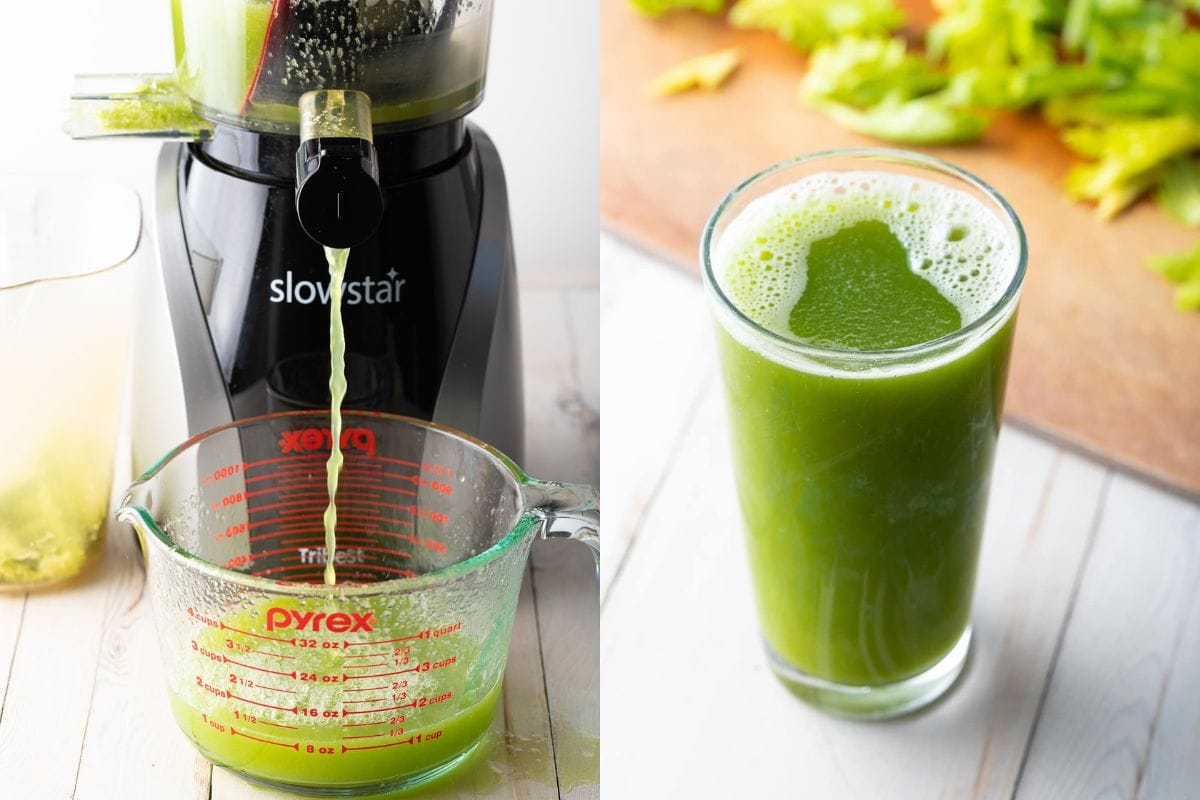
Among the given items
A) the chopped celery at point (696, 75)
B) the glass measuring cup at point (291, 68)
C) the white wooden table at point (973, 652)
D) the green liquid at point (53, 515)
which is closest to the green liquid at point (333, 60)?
the glass measuring cup at point (291, 68)

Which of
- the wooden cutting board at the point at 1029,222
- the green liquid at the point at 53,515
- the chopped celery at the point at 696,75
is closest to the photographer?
the green liquid at the point at 53,515

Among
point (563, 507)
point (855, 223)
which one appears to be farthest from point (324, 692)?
point (855, 223)

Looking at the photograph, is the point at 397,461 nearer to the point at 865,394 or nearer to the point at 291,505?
the point at 291,505

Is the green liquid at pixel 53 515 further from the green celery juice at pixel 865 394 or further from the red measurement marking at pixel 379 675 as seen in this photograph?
the green celery juice at pixel 865 394

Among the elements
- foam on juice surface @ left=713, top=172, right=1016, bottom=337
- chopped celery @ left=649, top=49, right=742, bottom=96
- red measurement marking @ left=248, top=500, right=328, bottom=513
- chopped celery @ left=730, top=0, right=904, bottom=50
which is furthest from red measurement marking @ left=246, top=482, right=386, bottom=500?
chopped celery @ left=730, top=0, right=904, bottom=50

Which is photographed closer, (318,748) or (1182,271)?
(318,748)
